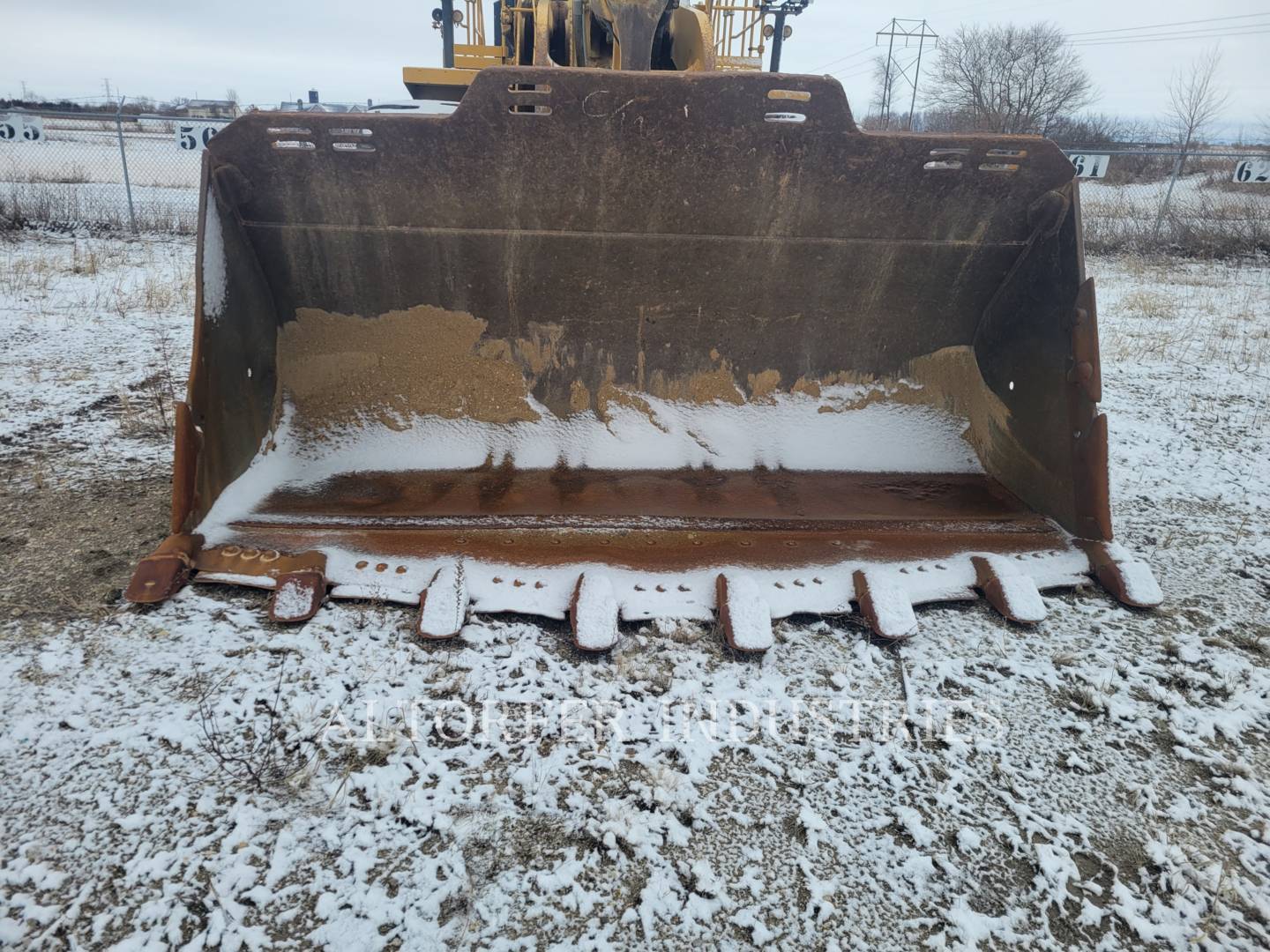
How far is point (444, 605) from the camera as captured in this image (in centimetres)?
194

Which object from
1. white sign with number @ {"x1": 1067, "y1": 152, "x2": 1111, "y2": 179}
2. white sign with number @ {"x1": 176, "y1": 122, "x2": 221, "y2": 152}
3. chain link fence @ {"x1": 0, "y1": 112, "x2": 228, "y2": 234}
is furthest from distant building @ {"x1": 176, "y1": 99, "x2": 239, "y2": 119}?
white sign with number @ {"x1": 1067, "y1": 152, "x2": 1111, "y2": 179}

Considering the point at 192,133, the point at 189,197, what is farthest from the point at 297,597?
the point at 189,197

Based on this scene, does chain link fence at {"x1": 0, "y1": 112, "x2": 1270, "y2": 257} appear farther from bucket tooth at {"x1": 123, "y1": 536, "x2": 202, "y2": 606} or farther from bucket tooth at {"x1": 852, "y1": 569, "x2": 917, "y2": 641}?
bucket tooth at {"x1": 852, "y1": 569, "x2": 917, "y2": 641}

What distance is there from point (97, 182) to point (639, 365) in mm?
16290

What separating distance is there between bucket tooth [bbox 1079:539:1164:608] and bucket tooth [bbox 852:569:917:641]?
675mm

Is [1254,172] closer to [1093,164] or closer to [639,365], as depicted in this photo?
[1093,164]

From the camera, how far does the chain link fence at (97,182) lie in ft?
28.7

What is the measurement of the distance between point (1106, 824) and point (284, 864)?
1.65m

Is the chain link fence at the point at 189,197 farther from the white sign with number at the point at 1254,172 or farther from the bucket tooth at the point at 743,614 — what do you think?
the bucket tooth at the point at 743,614

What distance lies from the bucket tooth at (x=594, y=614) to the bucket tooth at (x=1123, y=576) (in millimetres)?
1500

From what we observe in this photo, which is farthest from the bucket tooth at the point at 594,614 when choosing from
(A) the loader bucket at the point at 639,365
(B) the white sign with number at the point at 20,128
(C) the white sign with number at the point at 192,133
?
(B) the white sign with number at the point at 20,128

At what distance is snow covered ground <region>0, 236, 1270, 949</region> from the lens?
1.31 metres

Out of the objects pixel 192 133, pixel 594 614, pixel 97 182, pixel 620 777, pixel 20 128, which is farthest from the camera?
pixel 97 182

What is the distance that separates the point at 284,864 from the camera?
136 cm
